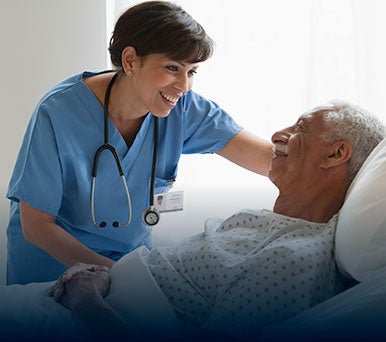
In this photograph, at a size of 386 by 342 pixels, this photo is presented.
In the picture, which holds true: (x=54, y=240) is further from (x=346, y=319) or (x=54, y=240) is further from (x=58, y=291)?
(x=346, y=319)

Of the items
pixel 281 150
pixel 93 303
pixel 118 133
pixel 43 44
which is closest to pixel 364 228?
pixel 281 150

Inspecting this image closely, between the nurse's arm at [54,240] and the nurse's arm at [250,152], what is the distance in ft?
1.78

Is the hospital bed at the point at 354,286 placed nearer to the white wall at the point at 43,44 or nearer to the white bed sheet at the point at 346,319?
the white bed sheet at the point at 346,319

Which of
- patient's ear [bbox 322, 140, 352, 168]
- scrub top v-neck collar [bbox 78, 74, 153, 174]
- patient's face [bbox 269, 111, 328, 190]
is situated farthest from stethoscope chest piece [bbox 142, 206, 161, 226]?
patient's ear [bbox 322, 140, 352, 168]

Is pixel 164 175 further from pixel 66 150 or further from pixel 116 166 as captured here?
pixel 66 150

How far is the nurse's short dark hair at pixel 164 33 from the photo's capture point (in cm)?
159

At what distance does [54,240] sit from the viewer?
60.2 inches

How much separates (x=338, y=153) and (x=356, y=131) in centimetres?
6

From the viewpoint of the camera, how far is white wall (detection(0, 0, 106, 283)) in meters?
2.73

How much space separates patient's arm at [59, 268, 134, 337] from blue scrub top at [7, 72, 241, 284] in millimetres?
328

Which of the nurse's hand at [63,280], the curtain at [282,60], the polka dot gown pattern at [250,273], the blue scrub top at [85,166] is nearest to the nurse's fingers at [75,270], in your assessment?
the nurse's hand at [63,280]

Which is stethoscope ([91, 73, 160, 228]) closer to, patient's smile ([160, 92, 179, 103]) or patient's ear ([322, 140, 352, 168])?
patient's smile ([160, 92, 179, 103])

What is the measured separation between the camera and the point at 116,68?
5.74 feet

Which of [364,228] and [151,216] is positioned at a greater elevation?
Result: [364,228]
